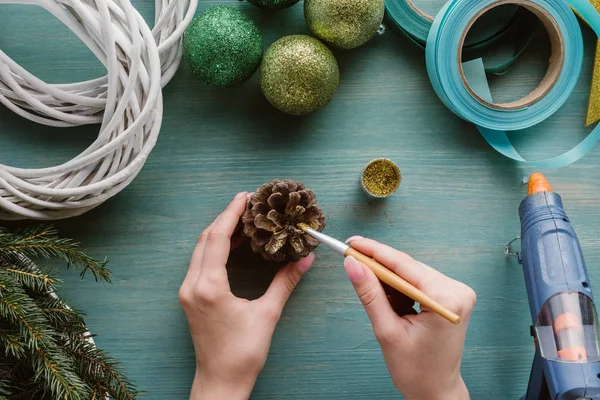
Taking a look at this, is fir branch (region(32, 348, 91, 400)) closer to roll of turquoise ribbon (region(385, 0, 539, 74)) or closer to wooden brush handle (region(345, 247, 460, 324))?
wooden brush handle (region(345, 247, 460, 324))

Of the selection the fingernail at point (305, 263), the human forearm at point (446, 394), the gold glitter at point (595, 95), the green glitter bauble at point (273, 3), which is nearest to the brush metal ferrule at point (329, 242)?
the fingernail at point (305, 263)

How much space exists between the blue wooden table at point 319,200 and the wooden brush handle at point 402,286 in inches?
6.3

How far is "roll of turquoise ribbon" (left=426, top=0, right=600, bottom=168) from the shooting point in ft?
2.75

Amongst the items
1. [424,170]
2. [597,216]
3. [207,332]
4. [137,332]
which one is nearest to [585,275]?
[597,216]

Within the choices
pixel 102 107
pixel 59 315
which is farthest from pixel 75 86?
pixel 59 315

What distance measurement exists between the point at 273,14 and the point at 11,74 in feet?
1.35

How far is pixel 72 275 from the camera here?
902 millimetres

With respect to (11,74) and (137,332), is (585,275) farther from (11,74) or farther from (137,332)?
(11,74)

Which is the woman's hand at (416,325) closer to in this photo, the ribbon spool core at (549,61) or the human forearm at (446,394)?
the human forearm at (446,394)

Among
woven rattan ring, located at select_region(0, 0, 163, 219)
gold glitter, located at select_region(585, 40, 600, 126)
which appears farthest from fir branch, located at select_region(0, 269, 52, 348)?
gold glitter, located at select_region(585, 40, 600, 126)

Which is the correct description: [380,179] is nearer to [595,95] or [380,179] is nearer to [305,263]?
[305,263]

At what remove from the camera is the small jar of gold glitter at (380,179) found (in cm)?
87

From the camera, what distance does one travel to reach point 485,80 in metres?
0.91

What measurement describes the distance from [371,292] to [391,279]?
42 millimetres
